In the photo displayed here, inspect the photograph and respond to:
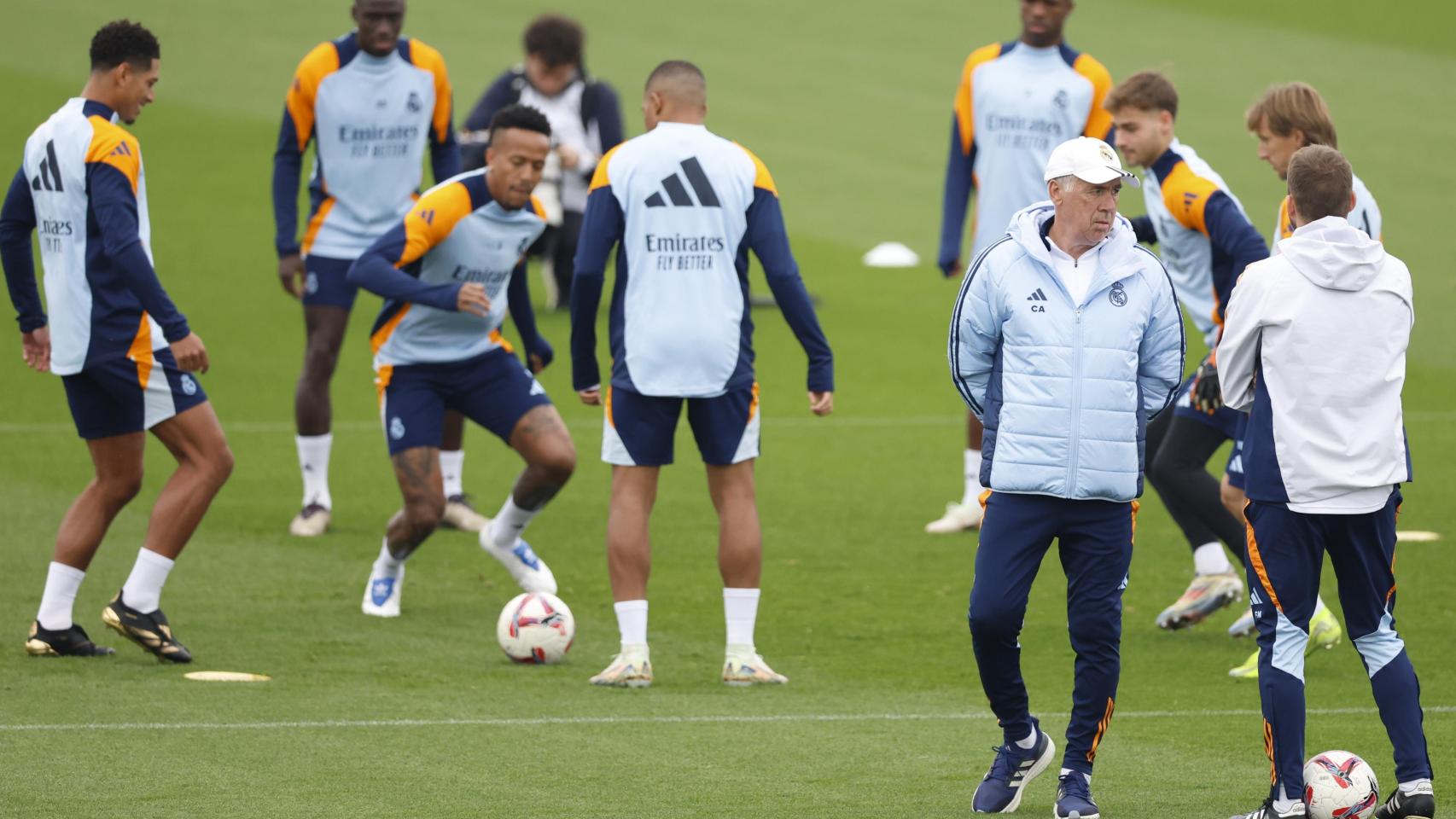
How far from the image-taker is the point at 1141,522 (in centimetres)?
1173

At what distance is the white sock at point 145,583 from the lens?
838 centimetres

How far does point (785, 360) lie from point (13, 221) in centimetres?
987

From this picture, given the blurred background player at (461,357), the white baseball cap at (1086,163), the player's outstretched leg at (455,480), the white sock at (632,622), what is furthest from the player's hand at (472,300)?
the white baseball cap at (1086,163)

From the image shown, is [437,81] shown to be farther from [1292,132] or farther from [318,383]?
[1292,132]

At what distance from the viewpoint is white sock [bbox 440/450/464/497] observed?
37.3ft

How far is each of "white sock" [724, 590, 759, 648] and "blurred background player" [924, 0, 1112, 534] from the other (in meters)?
3.18

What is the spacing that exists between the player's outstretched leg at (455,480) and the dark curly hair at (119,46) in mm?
3437

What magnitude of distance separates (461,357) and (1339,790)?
4.64 metres

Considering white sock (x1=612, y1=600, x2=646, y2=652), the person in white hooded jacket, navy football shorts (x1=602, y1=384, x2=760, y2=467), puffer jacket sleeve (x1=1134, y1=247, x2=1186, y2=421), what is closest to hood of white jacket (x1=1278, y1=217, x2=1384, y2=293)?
the person in white hooded jacket

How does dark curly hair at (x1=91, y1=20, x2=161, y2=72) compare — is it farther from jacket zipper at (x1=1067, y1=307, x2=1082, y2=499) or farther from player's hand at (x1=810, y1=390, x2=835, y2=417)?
jacket zipper at (x1=1067, y1=307, x2=1082, y2=499)

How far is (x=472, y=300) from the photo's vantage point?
8.87 m

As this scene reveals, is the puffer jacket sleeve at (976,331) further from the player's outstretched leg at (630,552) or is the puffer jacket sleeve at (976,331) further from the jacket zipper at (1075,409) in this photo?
the player's outstretched leg at (630,552)

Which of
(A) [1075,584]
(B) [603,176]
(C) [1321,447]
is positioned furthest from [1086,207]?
A: (B) [603,176]

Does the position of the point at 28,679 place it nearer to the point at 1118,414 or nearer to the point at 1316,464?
the point at 1118,414
